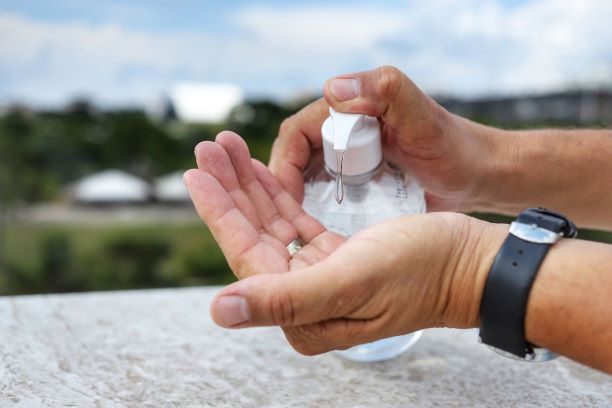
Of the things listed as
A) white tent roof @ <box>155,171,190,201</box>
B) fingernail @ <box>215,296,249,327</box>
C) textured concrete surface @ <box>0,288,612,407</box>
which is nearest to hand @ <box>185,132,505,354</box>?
fingernail @ <box>215,296,249,327</box>

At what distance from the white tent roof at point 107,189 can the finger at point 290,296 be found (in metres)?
19.8

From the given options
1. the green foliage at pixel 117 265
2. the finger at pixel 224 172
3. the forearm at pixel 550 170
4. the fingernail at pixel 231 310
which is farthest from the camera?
the green foliage at pixel 117 265

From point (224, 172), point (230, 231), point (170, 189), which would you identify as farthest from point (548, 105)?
point (230, 231)

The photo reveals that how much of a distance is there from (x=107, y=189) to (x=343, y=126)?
19.9 meters

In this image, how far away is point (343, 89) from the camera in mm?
1215

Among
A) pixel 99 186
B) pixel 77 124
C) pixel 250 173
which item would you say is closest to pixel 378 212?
pixel 250 173

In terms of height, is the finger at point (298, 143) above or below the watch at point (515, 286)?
above

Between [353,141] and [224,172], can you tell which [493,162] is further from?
[224,172]

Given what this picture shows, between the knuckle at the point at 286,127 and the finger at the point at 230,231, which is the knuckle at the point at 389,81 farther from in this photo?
the finger at the point at 230,231

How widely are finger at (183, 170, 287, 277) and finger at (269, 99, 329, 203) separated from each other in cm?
35

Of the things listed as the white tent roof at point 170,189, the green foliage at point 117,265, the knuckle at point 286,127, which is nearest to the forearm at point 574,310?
the knuckle at point 286,127

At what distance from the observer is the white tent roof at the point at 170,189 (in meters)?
21.0

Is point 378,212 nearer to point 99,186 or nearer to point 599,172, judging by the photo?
point 599,172

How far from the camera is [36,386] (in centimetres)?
122
